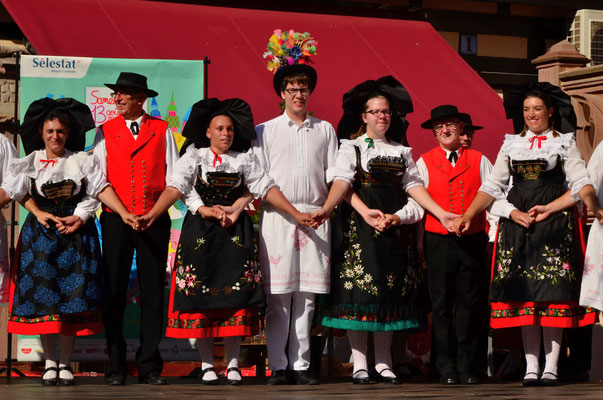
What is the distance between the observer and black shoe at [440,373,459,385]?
649 centimetres

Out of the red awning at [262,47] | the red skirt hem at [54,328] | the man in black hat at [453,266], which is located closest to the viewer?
the red skirt hem at [54,328]

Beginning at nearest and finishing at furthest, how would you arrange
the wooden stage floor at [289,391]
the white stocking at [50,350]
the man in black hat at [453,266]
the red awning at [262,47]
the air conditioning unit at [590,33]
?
the wooden stage floor at [289,391] < the white stocking at [50,350] < the man in black hat at [453,266] < the red awning at [262,47] < the air conditioning unit at [590,33]

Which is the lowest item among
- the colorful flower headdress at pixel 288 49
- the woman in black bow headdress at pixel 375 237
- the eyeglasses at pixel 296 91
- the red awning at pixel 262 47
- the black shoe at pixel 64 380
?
the black shoe at pixel 64 380

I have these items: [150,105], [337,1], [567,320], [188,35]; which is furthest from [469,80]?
[567,320]

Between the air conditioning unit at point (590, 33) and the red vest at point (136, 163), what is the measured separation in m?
8.17

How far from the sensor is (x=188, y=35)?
11305mm

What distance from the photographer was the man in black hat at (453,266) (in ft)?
21.6

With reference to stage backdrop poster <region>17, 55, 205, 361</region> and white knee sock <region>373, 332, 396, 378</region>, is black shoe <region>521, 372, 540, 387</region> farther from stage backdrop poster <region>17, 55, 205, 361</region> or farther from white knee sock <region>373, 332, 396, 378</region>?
stage backdrop poster <region>17, 55, 205, 361</region>


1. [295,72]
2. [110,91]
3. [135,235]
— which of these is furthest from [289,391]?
[110,91]

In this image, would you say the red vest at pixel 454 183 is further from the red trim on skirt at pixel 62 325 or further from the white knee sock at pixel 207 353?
the red trim on skirt at pixel 62 325

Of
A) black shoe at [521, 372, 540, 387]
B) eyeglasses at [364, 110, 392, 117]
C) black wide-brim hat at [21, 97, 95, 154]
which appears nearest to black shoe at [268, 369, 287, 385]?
black shoe at [521, 372, 540, 387]

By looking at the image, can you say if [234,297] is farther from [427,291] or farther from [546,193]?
[546,193]

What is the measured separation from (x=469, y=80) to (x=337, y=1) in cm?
177

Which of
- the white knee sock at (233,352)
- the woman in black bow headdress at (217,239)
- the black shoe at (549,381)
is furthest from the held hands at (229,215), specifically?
the black shoe at (549,381)
